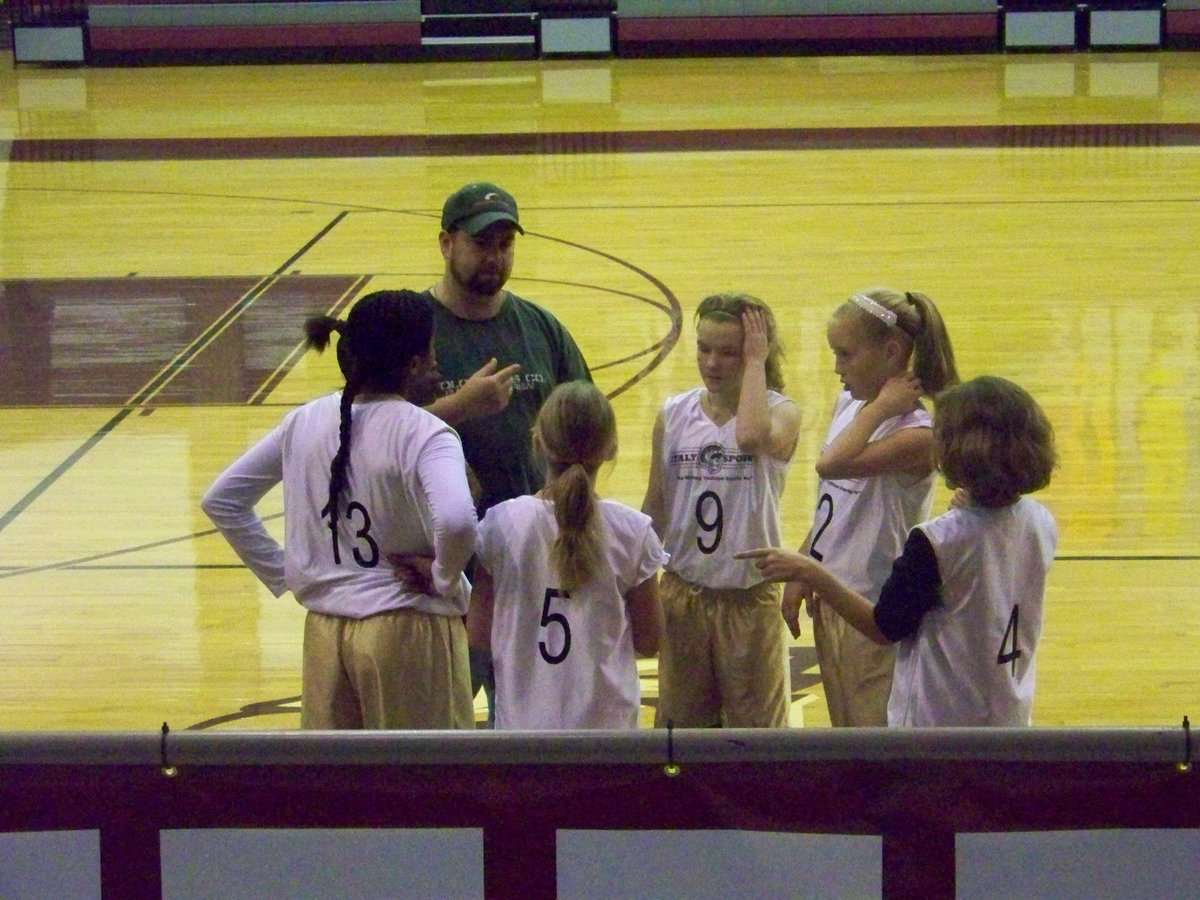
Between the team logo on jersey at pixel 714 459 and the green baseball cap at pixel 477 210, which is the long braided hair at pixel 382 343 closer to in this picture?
the green baseball cap at pixel 477 210

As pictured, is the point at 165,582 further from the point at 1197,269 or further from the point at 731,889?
the point at 1197,269

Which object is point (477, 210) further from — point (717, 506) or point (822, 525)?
point (822, 525)

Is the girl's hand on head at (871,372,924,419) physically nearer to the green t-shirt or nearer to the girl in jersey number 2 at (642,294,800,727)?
the girl in jersey number 2 at (642,294,800,727)

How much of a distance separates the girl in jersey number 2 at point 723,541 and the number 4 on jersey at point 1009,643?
0.72 metres

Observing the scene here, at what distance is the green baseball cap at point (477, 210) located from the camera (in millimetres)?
3180

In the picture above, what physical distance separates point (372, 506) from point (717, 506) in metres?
0.82

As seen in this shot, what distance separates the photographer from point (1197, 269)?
890cm

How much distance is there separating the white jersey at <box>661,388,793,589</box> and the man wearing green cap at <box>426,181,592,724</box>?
0.29 meters

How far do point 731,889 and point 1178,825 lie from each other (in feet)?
1.73

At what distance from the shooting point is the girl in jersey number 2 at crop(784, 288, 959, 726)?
3.10 meters

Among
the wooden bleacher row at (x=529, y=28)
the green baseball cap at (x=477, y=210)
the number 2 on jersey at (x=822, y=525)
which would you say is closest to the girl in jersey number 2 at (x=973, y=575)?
the number 2 on jersey at (x=822, y=525)

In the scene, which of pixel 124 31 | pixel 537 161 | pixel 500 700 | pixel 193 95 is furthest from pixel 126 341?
pixel 124 31

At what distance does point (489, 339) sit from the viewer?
3.27 meters

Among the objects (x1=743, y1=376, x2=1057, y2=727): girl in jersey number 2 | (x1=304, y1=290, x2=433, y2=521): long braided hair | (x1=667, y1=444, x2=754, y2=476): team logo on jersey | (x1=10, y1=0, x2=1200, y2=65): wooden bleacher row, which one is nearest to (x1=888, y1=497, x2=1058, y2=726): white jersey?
(x1=743, y1=376, x2=1057, y2=727): girl in jersey number 2
